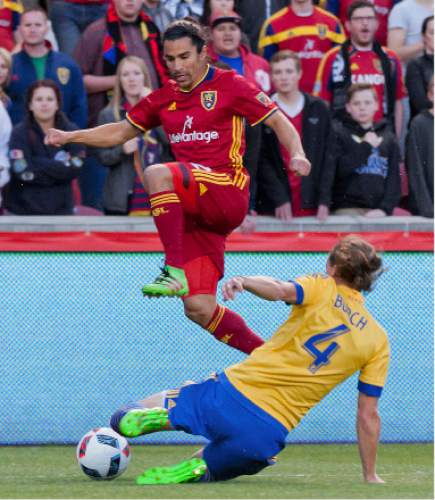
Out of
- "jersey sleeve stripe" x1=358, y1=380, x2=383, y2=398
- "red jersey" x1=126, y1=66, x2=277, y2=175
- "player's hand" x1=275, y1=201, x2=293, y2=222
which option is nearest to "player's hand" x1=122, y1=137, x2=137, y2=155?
"player's hand" x1=275, y1=201, x2=293, y2=222

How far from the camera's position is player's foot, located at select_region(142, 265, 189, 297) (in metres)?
6.85

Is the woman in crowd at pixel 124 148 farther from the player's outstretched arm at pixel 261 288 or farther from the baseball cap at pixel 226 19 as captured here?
the player's outstretched arm at pixel 261 288

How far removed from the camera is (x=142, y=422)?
6.86 meters

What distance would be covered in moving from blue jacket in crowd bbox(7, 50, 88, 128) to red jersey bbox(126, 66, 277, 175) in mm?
3252

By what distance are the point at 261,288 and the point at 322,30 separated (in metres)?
5.79

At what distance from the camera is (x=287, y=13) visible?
11.4 metres

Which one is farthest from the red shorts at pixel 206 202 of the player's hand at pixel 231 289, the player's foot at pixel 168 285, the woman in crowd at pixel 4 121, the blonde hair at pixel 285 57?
the blonde hair at pixel 285 57

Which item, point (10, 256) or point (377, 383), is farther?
point (10, 256)

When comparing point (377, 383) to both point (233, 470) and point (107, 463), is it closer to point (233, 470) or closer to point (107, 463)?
point (233, 470)

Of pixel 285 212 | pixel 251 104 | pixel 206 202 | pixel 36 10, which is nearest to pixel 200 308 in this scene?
pixel 206 202

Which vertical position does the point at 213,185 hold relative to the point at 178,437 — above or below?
above

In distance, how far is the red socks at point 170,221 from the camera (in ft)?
23.4

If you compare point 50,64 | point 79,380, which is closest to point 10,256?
point 79,380

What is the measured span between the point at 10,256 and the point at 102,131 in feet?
7.35
